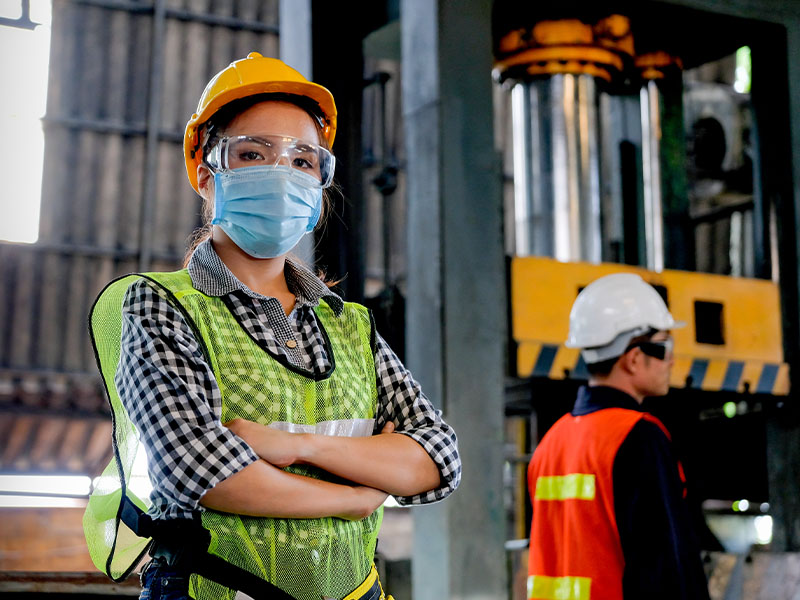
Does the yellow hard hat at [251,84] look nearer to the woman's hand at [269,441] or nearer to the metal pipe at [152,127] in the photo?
the woman's hand at [269,441]

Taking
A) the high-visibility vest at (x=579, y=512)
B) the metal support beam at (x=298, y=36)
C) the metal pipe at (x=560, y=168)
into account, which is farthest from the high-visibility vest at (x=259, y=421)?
the metal support beam at (x=298, y=36)

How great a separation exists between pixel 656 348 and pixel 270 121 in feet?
6.71

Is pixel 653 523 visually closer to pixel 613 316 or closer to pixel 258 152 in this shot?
pixel 613 316

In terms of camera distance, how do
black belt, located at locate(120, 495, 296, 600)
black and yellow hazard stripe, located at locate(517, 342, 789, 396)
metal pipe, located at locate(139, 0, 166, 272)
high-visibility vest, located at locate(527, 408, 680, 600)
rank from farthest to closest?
metal pipe, located at locate(139, 0, 166, 272), black and yellow hazard stripe, located at locate(517, 342, 789, 396), high-visibility vest, located at locate(527, 408, 680, 600), black belt, located at locate(120, 495, 296, 600)

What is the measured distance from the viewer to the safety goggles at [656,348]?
12.4ft

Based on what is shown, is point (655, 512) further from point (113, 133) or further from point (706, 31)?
point (113, 133)

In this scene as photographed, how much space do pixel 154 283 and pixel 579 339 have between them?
2.23 m

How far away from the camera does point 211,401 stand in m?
Result: 1.95

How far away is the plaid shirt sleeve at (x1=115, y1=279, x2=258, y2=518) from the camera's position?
6.09 ft

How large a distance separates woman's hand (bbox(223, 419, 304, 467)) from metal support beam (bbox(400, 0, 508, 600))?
269 cm

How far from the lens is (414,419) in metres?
2.29

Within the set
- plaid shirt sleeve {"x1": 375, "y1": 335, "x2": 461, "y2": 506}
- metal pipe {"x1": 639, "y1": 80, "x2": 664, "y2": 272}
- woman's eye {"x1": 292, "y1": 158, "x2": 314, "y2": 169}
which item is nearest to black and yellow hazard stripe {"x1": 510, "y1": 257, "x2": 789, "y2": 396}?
metal pipe {"x1": 639, "y1": 80, "x2": 664, "y2": 272}

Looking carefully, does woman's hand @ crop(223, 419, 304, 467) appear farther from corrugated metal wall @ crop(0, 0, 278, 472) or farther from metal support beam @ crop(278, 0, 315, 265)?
corrugated metal wall @ crop(0, 0, 278, 472)

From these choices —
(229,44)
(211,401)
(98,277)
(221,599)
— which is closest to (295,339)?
(211,401)
